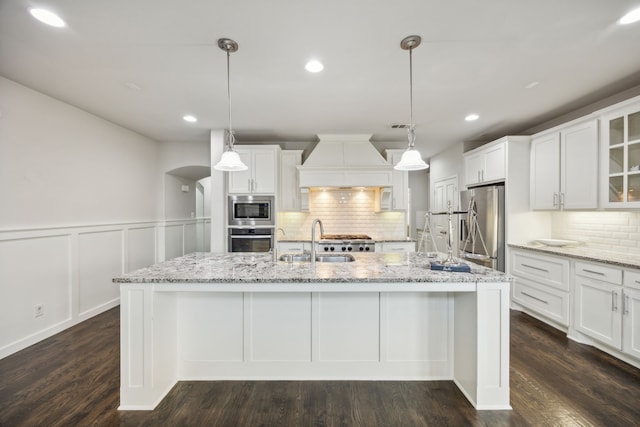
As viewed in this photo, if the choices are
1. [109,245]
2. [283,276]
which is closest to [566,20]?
[283,276]

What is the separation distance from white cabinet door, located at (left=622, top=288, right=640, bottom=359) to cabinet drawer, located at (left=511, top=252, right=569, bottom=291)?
59cm

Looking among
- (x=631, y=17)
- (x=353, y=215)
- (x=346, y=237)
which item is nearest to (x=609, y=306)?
(x=631, y=17)

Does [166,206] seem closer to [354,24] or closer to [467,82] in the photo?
[354,24]

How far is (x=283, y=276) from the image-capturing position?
6.18 ft

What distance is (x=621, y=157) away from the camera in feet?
8.79

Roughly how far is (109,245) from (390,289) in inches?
154

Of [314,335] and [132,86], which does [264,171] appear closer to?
[132,86]

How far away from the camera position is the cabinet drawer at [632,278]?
2.34 metres

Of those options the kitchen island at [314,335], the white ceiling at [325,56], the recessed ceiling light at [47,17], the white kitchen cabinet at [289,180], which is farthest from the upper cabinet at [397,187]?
the recessed ceiling light at [47,17]

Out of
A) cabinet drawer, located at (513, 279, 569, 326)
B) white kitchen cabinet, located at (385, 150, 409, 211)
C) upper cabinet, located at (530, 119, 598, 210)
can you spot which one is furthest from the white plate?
white kitchen cabinet, located at (385, 150, 409, 211)

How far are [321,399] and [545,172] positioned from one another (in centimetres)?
374

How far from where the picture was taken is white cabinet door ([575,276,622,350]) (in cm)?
249

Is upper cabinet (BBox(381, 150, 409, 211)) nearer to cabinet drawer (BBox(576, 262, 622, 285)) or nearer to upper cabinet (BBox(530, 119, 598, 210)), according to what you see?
upper cabinet (BBox(530, 119, 598, 210))

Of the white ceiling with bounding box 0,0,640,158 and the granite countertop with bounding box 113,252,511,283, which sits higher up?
the white ceiling with bounding box 0,0,640,158
